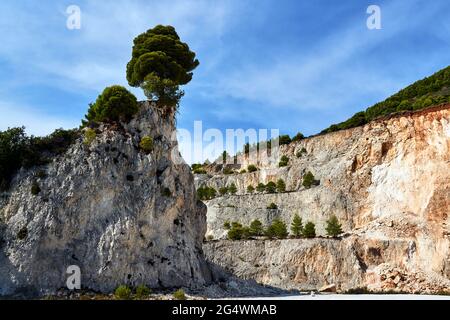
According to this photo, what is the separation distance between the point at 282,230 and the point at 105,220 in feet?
91.9

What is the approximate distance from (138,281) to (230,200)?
3664 cm

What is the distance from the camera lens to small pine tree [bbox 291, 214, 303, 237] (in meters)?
60.2

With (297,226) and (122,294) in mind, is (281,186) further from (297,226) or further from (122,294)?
(122,294)

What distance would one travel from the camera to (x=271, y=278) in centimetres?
5522

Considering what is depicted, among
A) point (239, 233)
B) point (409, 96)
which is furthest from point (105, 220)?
point (409, 96)

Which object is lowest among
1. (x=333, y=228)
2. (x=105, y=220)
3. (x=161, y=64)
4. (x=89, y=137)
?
(x=333, y=228)

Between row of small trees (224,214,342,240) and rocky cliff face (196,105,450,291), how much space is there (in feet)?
6.30

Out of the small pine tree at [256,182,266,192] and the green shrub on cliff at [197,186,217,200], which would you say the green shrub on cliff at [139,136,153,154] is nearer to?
the small pine tree at [256,182,266,192]

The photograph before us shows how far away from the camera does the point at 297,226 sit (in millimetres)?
61000

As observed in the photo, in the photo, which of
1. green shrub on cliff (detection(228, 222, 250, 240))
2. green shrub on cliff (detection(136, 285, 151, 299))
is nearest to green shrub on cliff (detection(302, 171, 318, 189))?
green shrub on cliff (detection(228, 222, 250, 240))

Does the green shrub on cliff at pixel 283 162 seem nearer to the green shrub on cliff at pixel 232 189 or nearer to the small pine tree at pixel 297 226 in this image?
the green shrub on cliff at pixel 232 189

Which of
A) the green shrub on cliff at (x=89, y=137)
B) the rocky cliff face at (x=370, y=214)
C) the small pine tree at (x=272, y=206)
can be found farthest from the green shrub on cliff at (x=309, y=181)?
the green shrub on cliff at (x=89, y=137)

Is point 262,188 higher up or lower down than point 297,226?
higher up
